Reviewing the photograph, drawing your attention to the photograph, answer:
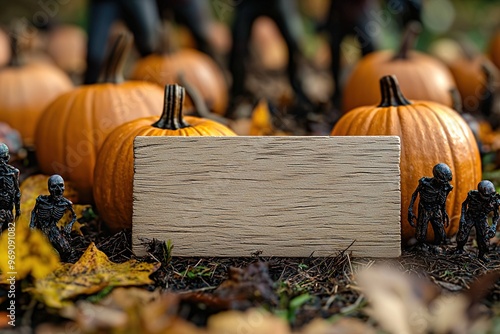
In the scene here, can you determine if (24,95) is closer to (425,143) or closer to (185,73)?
(185,73)

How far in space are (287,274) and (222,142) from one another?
1.41ft

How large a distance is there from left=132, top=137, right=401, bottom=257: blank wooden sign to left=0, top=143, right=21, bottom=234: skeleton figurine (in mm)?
355

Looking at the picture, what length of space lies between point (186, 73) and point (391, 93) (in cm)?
177

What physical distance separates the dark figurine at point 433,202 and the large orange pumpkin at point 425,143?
10 centimetres

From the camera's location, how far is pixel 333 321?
1.50 metres

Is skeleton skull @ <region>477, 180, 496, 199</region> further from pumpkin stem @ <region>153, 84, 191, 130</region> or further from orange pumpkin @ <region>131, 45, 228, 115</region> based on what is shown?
orange pumpkin @ <region>131, 45, 228, 115</region>

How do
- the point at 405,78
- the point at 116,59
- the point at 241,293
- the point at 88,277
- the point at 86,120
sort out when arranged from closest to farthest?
the point at 241,293, the point at 88,277, the point at 86,120, the point at 116,59, the point at 405,78

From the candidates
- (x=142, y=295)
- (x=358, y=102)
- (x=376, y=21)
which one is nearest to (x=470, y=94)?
(x=376, y=21)

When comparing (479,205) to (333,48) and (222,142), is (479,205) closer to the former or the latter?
(222,142)

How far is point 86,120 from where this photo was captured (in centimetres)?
247

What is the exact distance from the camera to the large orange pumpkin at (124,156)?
2023mm

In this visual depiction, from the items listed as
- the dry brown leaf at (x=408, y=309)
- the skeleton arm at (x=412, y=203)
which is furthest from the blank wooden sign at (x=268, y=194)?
the dry brown leaf at (x=408, y=309)

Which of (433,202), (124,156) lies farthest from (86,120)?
(433,202)

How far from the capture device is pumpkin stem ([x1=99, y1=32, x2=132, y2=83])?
2590 millimetres
